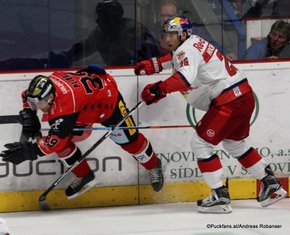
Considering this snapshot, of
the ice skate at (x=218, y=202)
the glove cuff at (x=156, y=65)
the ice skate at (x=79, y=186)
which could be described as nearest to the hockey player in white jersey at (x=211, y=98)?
the ice skate at (x=218, y=202)

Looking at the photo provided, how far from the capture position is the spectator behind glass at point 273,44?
5836 mm

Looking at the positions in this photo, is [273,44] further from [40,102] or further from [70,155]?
[40,102]

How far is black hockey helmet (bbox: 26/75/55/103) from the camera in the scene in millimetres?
5094

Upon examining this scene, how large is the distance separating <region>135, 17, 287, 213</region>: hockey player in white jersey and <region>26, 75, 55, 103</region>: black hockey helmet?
1.90 feet

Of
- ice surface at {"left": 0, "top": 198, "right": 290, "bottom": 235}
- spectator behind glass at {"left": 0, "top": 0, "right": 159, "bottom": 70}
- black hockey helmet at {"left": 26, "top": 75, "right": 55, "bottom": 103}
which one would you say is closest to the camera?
ice surface at {"left": 0, "top": 198, "right": 290, "bottom": 235}

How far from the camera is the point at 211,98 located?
541 centimetres

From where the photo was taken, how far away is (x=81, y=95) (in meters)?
5.24

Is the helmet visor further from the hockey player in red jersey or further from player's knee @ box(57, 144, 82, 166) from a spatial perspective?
player's knee @ box(57, 144, 82, 166)

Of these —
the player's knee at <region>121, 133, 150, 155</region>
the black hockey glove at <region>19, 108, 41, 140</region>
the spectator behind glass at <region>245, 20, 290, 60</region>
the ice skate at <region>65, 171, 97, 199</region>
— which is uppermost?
the spectator behind glass at <region>245, 20, 290, 60</region>

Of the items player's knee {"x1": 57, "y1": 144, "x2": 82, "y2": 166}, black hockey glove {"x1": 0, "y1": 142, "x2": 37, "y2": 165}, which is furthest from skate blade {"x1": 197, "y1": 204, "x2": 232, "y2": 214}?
black hockey glove {"x1": 0, "y1": 142, "x2": 37, "y2": 165}

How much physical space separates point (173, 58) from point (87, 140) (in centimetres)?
80

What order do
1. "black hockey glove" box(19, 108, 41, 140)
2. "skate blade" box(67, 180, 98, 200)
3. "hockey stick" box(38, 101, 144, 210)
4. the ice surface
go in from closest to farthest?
the ice surface → "black hockey glove" box(19, 108, 41, 140) → "hockey stick" box(38, 101, 144, 210) → "skate blade" box(67, 180, 98, 200)

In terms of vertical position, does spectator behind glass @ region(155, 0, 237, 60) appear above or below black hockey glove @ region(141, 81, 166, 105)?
above

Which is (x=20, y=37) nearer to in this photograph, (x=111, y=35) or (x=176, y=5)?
(x=111, y=35)
